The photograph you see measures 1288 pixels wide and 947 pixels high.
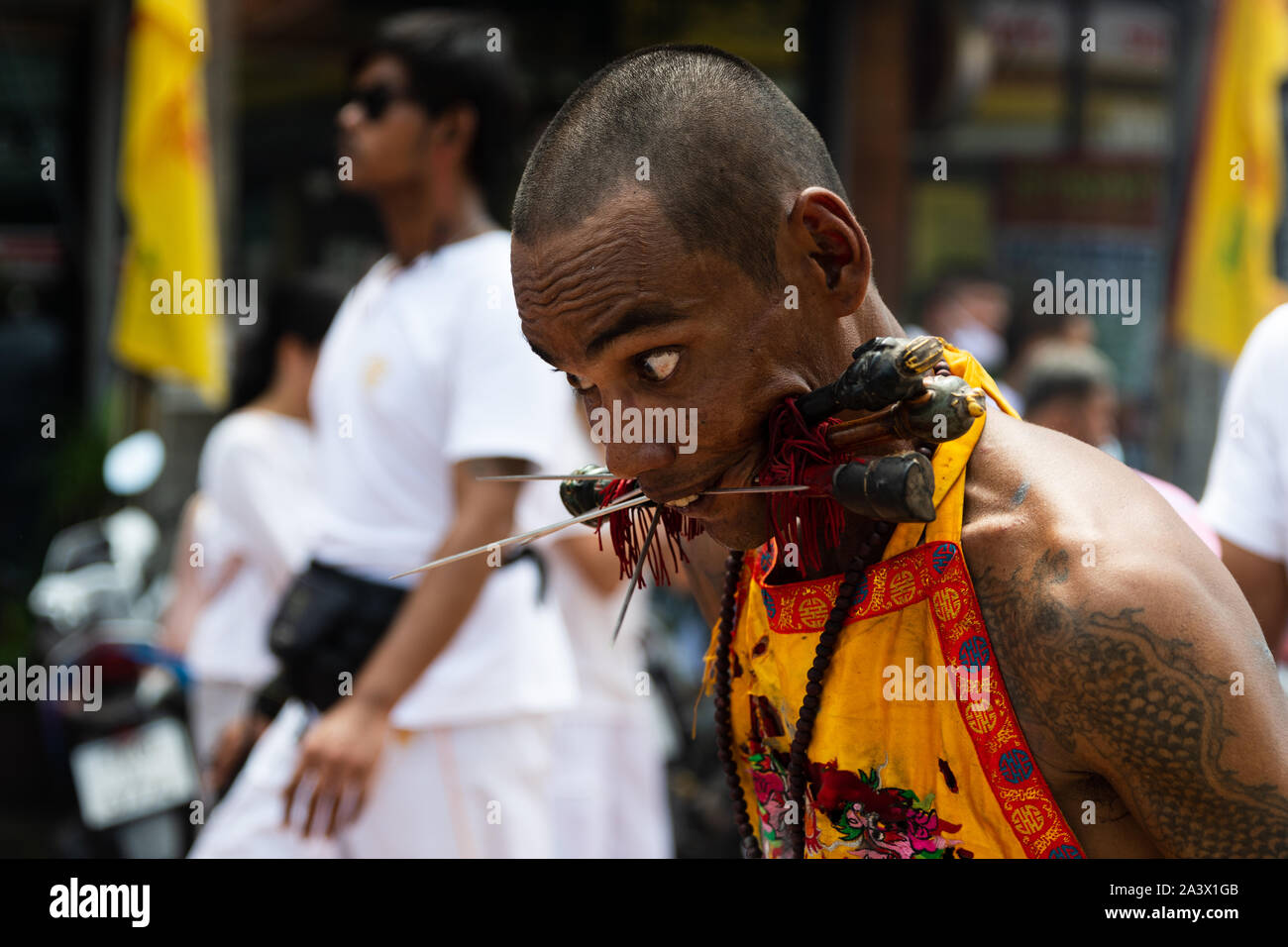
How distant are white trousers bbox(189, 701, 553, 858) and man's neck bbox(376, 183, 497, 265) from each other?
1170 millimetres

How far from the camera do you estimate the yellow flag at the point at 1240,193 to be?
520 centimetres

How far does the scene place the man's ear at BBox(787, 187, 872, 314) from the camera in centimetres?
169

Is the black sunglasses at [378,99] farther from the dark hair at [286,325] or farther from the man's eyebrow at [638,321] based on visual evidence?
the man's eyebrow at [638,321]

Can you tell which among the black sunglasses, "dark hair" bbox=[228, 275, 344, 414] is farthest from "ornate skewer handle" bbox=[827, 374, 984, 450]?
"dark hair" bbox=[228, 275, 344, 414]

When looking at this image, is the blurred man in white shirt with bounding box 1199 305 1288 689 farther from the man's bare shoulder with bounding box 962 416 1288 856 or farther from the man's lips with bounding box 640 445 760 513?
the man's lips with bounding box 640 445 760 513

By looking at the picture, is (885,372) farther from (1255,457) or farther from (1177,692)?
(1255,457)

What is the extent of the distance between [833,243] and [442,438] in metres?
1.98

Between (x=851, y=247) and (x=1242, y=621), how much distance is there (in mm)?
575

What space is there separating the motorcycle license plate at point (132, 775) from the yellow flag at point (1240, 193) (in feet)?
12.8

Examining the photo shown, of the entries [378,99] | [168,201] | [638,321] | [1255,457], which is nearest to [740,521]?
[638,321]

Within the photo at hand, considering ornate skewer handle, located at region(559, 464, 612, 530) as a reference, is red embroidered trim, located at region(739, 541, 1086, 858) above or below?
below

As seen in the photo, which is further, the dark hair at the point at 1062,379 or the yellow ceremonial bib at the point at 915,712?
the dark hair at the point at 1062,379

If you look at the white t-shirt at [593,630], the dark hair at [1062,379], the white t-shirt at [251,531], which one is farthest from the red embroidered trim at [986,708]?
the dark hair at [1062,379]

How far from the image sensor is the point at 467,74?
3758 mm
